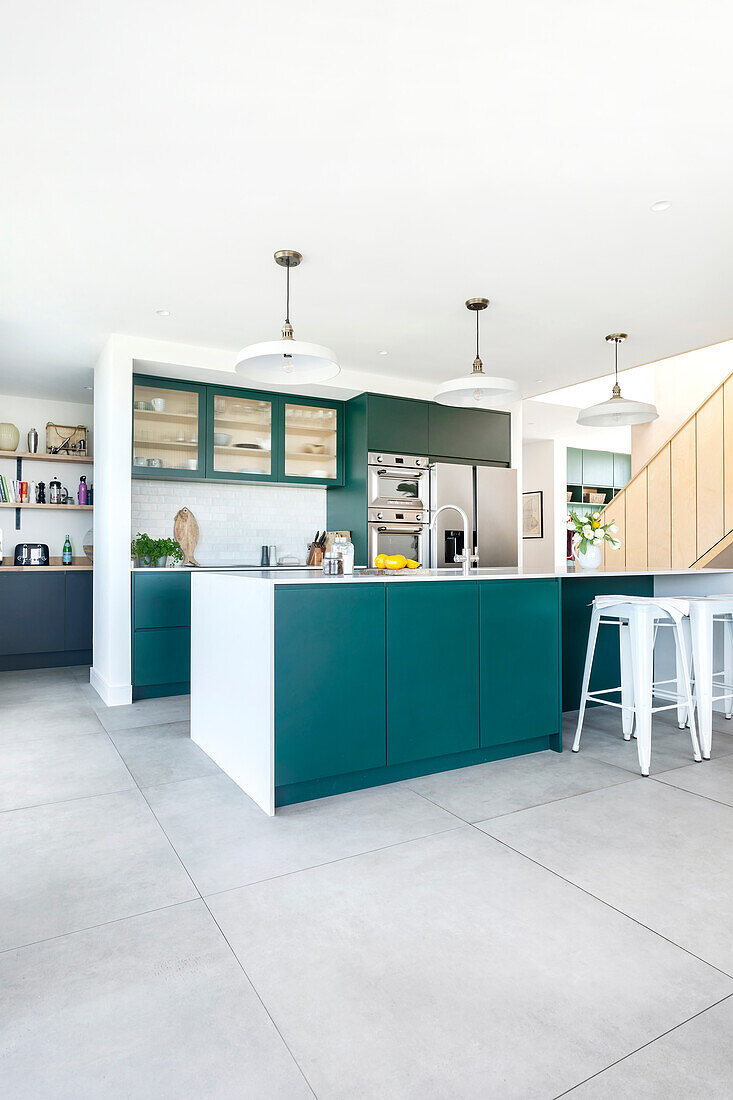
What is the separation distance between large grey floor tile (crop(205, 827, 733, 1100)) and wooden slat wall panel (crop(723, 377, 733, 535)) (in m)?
4.06

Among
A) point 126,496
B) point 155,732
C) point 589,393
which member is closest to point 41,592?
point 126,496

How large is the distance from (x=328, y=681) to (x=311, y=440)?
343cm

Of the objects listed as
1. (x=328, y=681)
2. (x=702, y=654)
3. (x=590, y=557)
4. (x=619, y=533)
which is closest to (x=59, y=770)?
(x=328, y=681)

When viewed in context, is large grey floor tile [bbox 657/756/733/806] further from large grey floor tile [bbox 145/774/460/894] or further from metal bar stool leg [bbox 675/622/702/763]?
large grey floor tile [bbox 145/774/460/894]

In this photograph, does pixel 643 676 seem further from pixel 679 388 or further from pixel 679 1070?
pixel 679 388

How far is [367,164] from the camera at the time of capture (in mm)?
2605

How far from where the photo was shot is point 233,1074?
4.28ft

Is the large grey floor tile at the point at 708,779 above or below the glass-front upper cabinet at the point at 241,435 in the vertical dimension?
below

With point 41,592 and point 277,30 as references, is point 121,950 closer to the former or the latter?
point 277,30

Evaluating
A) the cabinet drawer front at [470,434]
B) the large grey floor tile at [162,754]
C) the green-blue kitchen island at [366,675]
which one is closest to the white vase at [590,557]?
the green-blue kitchen island at [366,675]

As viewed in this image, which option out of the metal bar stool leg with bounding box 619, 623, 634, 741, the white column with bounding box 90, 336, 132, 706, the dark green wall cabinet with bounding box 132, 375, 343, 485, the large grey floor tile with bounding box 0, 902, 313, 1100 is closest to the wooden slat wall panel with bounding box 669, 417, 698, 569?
the metal bar stool leg with bounding box 619, 623, 634, 741

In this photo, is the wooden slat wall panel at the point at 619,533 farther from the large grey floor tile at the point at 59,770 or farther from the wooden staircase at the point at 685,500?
the large grey floor tile at the point at 59,770

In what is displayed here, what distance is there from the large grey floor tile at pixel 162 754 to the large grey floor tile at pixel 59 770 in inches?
2.5

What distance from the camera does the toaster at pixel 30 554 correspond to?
6.06 meters
